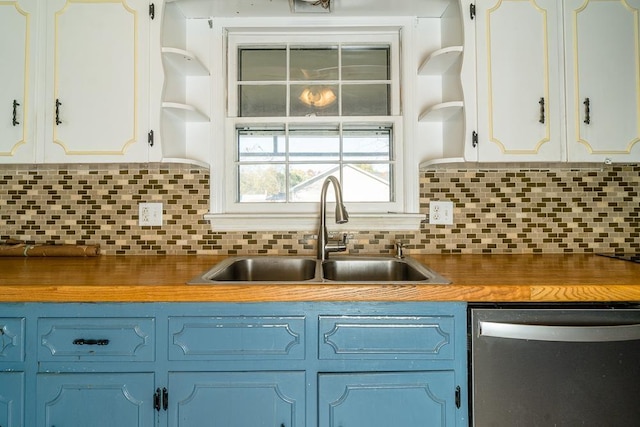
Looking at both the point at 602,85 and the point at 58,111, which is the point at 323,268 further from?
the point at 602,85

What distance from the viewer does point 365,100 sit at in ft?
6.47

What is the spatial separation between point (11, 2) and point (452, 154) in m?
2.09

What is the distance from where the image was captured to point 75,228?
6.15ft

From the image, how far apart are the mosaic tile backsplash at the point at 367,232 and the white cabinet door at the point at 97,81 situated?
280 millimetres

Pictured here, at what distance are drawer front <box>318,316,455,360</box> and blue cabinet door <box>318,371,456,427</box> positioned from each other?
7 cm

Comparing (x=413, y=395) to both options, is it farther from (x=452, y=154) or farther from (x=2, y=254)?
(x=2, y=254)

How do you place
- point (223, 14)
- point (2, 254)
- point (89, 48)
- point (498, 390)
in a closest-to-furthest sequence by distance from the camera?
point (498, 390), point (89, 48), point (2, 254), point (223, 14)

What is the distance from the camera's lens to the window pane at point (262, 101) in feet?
6.42

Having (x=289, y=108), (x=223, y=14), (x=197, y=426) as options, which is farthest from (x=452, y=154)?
(x=197, y=426)

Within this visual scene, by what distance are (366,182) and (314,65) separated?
0.68 meters

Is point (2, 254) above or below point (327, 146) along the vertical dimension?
below

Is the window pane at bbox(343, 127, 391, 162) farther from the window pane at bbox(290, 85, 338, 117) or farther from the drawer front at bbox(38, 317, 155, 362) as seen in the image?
the drawer front at bbox(38, 317, 155, 362)

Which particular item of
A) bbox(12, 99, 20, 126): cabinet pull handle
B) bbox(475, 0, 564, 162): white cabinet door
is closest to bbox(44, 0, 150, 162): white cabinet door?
bbox(12, 99, 20, 126): cabinet pull handle

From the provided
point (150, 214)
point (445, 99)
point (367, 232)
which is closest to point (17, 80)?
point (150, 214)
